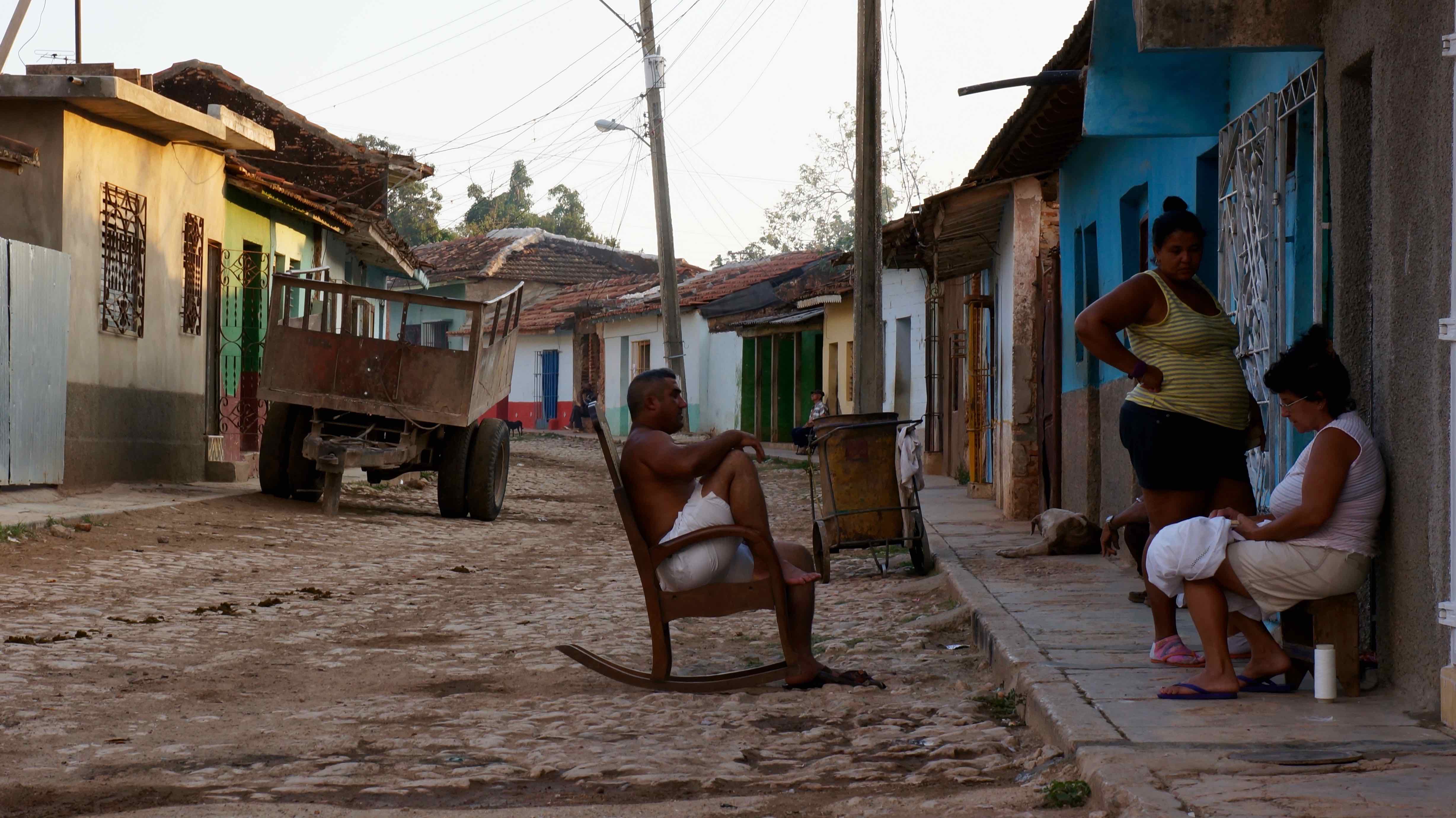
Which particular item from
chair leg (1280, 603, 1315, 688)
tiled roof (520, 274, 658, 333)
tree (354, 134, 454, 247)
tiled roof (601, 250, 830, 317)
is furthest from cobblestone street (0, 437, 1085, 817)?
tree (354, 134, 454, 247)

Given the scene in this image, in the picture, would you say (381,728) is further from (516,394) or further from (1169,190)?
(516,394)

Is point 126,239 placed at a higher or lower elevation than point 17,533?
higher

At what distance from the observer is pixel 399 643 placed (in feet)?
21.9

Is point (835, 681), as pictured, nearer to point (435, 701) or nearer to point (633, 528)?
point (633, 528)

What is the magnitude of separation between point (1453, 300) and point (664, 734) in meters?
2.69

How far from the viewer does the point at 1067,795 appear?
3.57 m

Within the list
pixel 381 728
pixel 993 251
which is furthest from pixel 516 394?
pixel 381 728

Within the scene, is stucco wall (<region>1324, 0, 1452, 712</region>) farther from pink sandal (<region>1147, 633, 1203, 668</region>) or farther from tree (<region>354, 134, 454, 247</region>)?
tree (<region>354, 134, 454, 247</region>)

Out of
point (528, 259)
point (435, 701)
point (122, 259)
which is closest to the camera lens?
point (435, 701)

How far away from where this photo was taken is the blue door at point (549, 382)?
132 feet

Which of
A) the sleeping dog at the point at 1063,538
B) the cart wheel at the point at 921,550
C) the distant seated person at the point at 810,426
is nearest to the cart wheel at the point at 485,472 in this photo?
the distant seated person at the point at 810,426

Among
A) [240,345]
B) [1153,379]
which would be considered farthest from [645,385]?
[240,345]

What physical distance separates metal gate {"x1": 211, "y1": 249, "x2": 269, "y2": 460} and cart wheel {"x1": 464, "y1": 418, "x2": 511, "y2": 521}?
12.2ft

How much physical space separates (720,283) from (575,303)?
17.7ft
